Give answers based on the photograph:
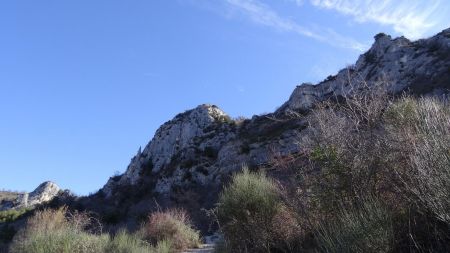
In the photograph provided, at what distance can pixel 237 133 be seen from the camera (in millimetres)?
33344

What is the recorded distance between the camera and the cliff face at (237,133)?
24641mm

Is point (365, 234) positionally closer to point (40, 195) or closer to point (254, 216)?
point (254, 216)

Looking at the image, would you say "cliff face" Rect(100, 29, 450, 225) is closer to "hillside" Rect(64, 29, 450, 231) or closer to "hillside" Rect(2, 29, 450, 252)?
"hillside" Rect(64, 29, 450, 231)

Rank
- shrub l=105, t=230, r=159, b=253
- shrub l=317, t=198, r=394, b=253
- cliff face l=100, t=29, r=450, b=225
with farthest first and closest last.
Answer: cliff face l=100, t=29, r=450, b=225 → shrub l=105, t=230, r=159, b=253 → shrub l=317, t=198, r=394, b=253

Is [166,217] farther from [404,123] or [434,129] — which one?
[434,129]

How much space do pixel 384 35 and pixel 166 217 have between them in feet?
77.4

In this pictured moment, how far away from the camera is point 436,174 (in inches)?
169

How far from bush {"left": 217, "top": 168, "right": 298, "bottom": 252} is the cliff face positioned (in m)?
11.2

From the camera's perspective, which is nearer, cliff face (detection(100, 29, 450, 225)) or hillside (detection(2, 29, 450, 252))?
hillside (detection(2, 29, 450, 252))

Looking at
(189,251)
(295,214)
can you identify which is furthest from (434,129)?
(189,251)

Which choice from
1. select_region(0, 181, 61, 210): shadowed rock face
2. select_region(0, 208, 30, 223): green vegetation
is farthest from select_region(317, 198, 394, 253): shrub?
select_region(0, 181, 61, 210): shadowed rock face

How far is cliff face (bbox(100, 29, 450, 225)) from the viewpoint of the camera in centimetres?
2464

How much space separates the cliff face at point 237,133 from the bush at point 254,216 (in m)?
11.2

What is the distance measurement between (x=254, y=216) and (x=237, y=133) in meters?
24.5
